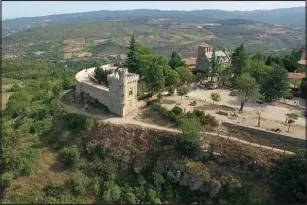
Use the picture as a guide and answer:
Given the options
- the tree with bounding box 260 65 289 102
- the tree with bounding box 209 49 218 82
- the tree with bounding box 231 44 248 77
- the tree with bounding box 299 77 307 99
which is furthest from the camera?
the tree with bounding box 209 49 218 82

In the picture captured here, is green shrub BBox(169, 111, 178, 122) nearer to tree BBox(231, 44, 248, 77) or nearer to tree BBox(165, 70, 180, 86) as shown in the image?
tree BBox(165, 70, 180, 86)

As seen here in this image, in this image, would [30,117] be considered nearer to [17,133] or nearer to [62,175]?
[17,133]

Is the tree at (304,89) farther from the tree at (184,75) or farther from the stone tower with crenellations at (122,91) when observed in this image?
the stone tower with crenellations at (122,91)

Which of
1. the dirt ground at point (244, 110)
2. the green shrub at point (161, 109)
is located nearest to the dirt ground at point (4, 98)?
the green shrub at point (161, 109)

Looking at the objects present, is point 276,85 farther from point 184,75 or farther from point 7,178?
point 7,178

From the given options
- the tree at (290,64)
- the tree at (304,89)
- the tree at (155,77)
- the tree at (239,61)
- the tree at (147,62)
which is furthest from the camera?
the tree at (290,64)

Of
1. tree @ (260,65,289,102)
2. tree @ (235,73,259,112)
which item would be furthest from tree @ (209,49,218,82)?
tree @ (235,73,259,112)

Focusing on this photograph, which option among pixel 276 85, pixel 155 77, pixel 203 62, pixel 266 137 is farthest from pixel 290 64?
pixel 266 137

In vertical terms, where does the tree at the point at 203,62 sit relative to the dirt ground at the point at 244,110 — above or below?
above
